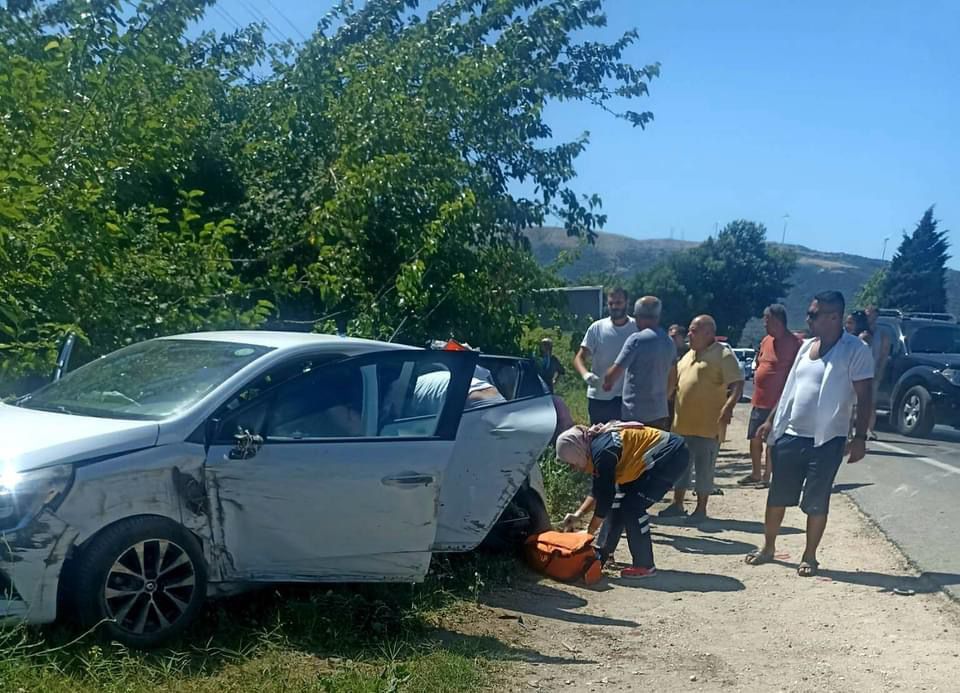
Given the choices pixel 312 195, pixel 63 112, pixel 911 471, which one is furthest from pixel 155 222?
pixel 911 471

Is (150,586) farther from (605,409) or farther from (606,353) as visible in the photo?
(606,353)

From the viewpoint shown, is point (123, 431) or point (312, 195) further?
point (312, 195)

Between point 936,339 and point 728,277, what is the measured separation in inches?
1498

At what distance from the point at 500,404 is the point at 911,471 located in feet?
22.7

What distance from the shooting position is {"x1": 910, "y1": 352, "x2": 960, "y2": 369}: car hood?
15.6 meters

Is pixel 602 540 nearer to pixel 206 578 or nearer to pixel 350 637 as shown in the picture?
pixel 350 637

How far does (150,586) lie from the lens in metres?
4.85

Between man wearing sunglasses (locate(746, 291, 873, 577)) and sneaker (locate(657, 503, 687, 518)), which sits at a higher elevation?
man wearing sunglasses (locate(746, 291, 873, 577))

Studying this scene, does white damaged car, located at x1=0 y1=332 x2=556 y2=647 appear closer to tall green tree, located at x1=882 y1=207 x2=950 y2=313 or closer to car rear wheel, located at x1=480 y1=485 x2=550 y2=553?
car rear wheel, located at x1=480 y1=485 x2=550 y2=553

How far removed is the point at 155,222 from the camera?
862 cm

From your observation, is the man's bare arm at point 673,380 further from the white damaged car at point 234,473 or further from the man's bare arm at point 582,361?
the white damaged car at point 234,473

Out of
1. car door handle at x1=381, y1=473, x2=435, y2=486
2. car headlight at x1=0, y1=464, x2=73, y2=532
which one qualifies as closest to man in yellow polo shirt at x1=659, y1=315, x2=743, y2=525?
car door handle at x1=381, y1=473, x2=435, y2=486

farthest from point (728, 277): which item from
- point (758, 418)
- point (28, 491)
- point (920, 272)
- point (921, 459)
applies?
point (28, 491)

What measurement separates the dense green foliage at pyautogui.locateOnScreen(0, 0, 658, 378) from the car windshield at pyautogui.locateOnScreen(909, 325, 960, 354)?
5828 mm
